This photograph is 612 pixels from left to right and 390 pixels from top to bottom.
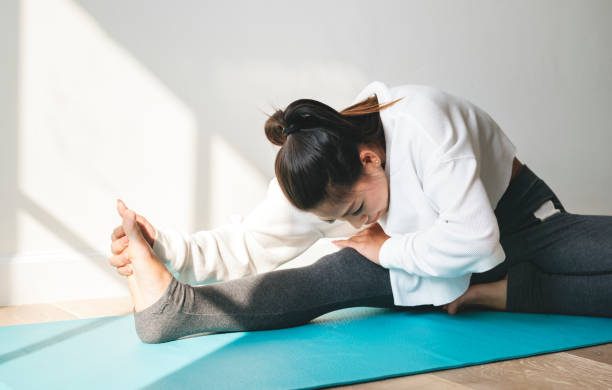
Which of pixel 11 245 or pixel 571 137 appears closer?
pixel 11 245

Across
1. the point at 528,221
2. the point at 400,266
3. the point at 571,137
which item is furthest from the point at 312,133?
the point at 571,137

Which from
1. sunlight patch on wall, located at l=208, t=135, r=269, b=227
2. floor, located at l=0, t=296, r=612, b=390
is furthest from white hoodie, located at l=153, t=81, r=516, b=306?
sunlight patch on wall, located at l=208, t=135, r=269, b=227

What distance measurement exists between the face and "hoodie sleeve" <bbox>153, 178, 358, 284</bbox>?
0.68 feet

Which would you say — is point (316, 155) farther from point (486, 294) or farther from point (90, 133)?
point (90, 133)

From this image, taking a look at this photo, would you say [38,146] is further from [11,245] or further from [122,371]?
[122,371]

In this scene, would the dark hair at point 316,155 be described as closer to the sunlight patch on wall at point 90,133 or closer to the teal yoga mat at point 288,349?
the teal yoga mat at point 288,349

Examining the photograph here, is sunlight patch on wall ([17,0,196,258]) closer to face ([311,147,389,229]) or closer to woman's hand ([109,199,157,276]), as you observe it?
woman's hand ([109,199,157,276])

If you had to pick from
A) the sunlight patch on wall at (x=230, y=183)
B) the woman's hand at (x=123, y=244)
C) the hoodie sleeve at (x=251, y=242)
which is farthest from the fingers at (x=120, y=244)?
the sunlight patch on wall at (x=230, y=183)

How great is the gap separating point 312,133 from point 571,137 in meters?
2.40

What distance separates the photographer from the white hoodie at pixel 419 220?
145 cm

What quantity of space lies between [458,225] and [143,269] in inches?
29.3

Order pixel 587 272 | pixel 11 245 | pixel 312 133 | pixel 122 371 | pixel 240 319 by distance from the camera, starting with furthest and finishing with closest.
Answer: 1. pixel 11 245
2. pixel 587 272
3. pixel 240 319
4. pixel 312 133
5. pixel 122 371

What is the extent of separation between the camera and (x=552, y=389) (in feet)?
3.75

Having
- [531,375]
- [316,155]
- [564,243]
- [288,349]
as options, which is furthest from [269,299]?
[564,243]
